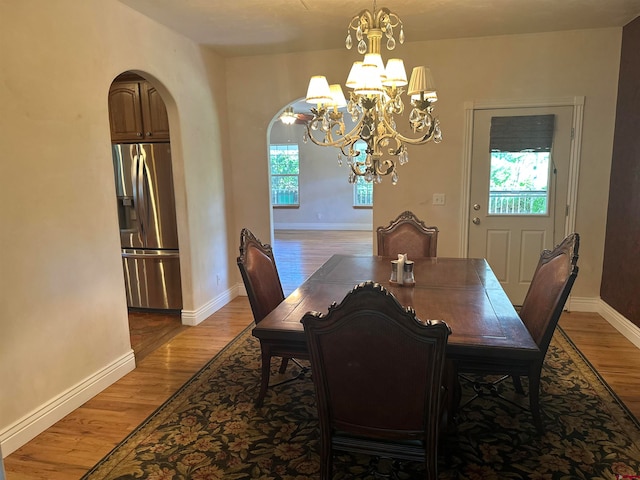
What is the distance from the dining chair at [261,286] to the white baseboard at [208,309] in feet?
5.01

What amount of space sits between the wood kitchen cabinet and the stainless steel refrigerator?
10 cm

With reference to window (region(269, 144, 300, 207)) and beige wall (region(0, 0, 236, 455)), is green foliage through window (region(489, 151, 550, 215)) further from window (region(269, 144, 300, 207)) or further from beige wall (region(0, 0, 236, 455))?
→ window (region(269, 144, 300, 207))

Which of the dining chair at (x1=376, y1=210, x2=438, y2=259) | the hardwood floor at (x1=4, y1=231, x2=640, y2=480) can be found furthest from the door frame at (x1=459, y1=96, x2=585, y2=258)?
the hardwood floor at (x1=4, y1=231, x2=640, y2=480)

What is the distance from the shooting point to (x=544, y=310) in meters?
2.38

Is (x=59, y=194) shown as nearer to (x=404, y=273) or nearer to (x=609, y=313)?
(x=404, y=273)

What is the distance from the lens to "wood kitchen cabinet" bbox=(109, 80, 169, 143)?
4.16 meters

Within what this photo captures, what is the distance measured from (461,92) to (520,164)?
90 cm

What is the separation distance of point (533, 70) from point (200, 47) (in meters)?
3.10

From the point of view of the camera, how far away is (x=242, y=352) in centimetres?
359

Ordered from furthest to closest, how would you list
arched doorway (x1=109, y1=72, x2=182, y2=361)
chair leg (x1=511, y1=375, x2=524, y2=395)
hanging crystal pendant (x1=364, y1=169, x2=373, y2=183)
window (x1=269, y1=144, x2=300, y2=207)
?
window (x1=269, y1=144, x2=300, y2=207)
arched doorway (x1=109, y1=72, x2=182, y2=361)
chair leg (x1=511, y1=375, x2=524, y2=395)
hanging crystal pendant (x1=364, y1=169, x2=373, y2=183)

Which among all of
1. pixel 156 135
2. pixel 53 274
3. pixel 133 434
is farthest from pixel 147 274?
pixel 133 434

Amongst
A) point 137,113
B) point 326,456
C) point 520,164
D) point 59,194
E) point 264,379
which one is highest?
point 137,113

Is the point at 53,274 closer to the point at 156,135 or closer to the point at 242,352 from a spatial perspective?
the point at 242,352

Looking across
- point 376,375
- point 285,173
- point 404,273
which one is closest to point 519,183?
point 404,273
